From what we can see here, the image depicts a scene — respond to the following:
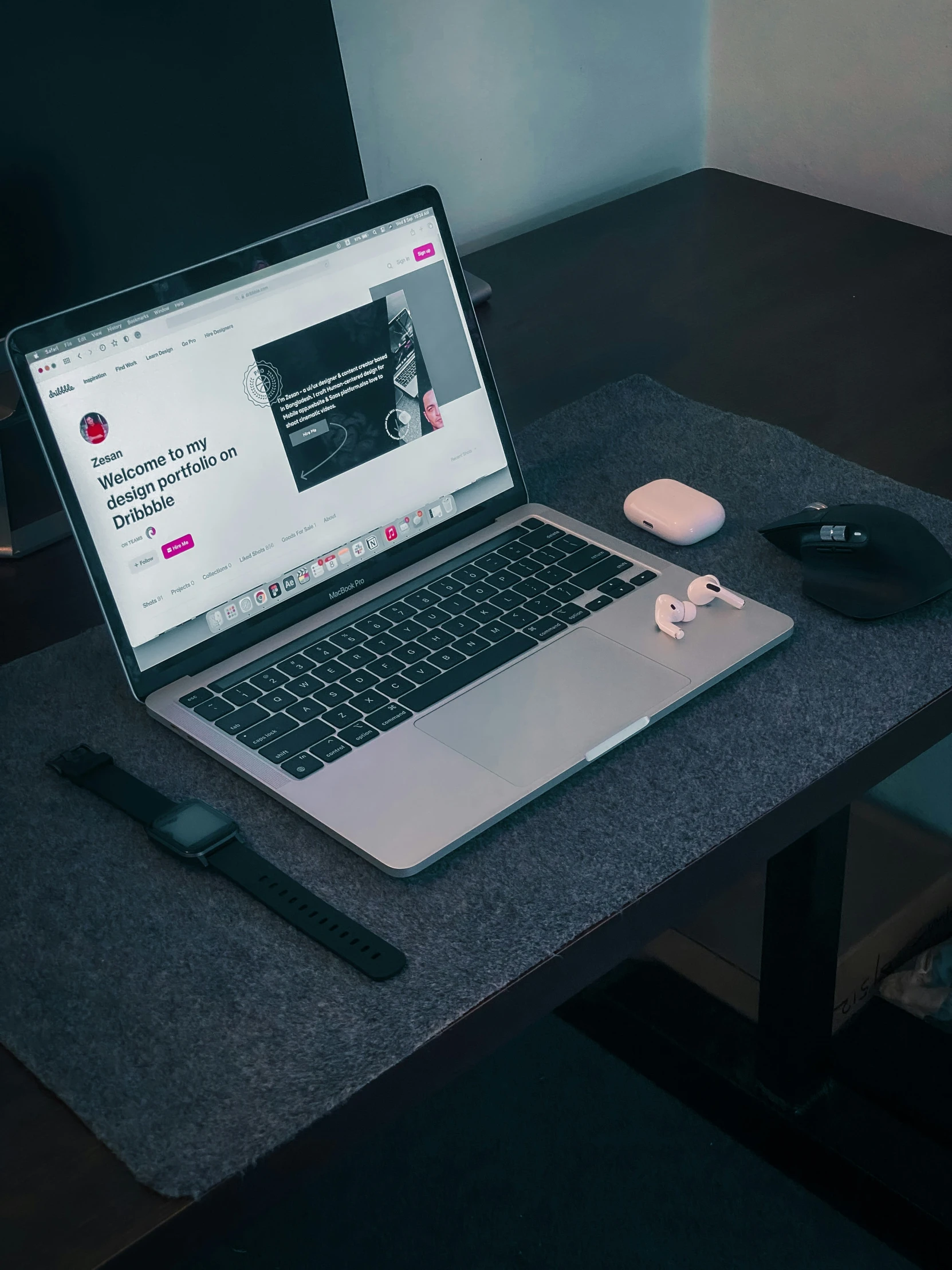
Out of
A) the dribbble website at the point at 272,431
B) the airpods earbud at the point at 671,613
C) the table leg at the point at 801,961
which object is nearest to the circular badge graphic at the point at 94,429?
the dribbble website at the point at 272,431

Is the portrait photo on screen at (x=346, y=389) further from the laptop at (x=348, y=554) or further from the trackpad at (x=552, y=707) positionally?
the trackpad at (x=552, y=707)

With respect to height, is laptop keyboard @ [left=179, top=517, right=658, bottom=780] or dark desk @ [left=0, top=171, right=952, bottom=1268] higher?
laptop keyboard @ [left=179, top=517, right=658, bottom=780]

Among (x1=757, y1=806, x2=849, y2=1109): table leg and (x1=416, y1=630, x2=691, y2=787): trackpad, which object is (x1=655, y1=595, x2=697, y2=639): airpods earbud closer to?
(x1=416, y1=630, x2=691, y2=787): trackpad

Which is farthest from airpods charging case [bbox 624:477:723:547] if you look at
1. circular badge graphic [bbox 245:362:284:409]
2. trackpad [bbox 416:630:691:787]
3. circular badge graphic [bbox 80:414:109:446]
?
circular badge graphic [bbox 80:414:109:446]

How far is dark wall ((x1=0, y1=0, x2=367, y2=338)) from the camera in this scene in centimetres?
98

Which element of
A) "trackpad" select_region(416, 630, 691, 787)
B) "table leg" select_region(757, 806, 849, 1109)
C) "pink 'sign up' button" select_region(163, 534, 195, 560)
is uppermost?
"pink 'sign up' button" select_region(163, 534, 195, 560)

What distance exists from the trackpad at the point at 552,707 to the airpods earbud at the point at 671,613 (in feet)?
0.10

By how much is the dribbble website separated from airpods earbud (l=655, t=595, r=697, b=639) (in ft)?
0.60

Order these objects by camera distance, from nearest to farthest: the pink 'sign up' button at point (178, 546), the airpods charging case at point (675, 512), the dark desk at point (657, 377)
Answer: the dark desk at point (657, 377)
the pink 'sign up' button at point (178, 546)
the airpods charging case at point (675, 512)

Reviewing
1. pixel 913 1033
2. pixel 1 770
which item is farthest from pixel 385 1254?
pixel 1 770

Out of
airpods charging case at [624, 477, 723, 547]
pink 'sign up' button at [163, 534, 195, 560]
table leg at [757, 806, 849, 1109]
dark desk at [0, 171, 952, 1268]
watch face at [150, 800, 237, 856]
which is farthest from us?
table leg at [757, 806, 849, 1109]

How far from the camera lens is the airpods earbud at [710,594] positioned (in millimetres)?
851

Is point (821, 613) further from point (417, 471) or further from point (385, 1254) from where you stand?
point (385, 1254)

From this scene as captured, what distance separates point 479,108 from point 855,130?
0.46 metres
